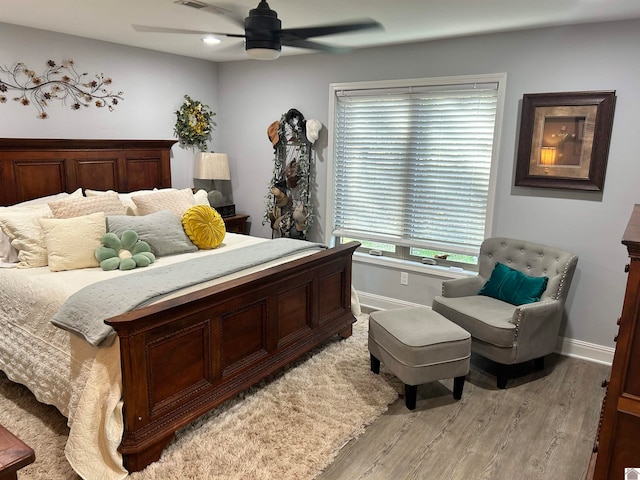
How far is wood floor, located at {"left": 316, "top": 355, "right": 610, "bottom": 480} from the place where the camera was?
2.40 m

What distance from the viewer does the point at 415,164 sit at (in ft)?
14.0

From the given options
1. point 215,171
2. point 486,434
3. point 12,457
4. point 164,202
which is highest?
point 215,171

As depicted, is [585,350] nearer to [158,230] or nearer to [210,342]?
[210,342]

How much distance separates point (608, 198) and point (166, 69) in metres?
4.15

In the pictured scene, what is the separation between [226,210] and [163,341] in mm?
2911

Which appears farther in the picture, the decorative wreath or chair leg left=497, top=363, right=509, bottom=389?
the decorative wreath

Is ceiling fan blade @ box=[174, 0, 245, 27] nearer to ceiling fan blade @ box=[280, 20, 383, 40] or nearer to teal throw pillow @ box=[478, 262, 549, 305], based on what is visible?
ceiling fan blade @ box=[280, 20, 383, 40]

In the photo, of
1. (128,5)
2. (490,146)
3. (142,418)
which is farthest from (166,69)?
(142,418)

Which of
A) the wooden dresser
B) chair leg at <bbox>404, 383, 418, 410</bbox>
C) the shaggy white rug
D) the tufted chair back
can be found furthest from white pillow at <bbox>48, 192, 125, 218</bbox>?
the wooden dresser

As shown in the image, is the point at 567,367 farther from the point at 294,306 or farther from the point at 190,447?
the point at 190,447

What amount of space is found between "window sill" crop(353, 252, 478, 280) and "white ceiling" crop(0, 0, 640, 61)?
6.44 ft

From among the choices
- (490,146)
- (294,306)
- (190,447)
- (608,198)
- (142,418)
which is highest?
(490,146)

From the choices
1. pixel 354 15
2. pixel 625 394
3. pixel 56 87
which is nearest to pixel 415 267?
pixel 354 15

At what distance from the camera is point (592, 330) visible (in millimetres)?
3609
